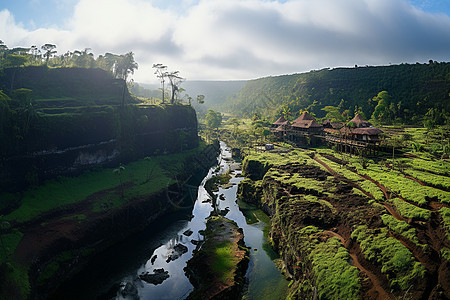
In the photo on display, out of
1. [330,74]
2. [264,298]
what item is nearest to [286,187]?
[264,298]

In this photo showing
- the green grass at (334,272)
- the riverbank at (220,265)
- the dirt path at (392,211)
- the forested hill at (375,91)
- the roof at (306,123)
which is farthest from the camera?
the forested hill at (375,91)

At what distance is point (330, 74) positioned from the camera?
158 meters

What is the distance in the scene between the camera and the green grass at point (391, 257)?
64.6 feet

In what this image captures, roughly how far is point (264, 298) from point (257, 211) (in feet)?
78.4

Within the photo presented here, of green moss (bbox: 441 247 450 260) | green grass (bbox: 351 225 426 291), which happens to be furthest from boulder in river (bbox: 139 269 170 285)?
green moss (bbox: 441 247 450 260)

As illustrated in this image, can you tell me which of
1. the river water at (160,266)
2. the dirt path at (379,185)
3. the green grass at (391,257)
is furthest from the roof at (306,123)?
the green grass at (391,257)

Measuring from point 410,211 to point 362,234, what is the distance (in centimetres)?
596

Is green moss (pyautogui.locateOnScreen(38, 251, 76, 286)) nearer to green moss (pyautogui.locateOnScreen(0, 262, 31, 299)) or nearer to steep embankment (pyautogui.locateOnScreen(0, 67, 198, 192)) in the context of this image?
green moss (pyautogui.locateOnScreen(0, 262, 31, 299))

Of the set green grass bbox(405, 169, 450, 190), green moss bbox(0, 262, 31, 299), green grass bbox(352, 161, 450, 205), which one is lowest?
green moss bbox(0, 262, 31, 299)

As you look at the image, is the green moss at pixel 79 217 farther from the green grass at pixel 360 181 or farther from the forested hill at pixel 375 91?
the forested hill at pixel 375 91

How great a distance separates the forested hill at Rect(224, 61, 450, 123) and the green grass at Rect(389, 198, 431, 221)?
68946mm

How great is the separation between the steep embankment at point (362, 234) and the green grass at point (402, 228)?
0.08m

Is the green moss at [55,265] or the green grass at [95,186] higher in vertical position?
the green grass at [95,186]

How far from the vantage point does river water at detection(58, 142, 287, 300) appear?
97.6ft
